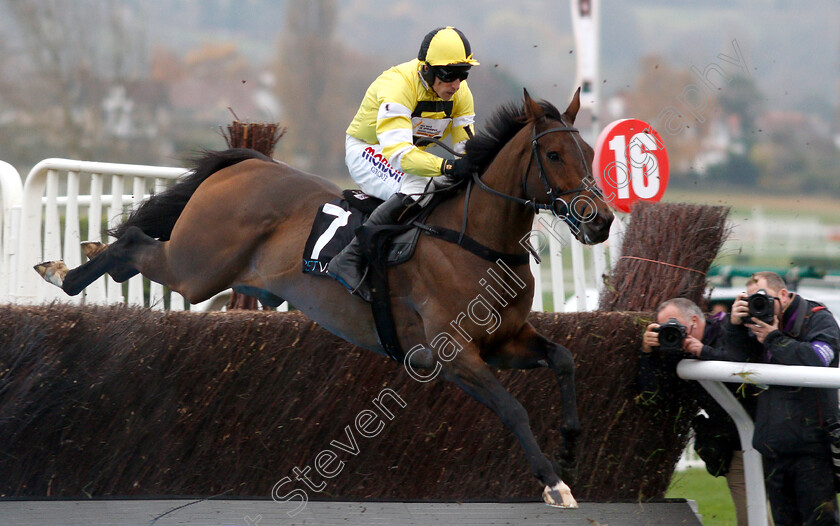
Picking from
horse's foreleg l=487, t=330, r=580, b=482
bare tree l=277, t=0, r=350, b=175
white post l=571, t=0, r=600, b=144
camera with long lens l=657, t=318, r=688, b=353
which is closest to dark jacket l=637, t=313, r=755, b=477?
camera with long lens l=657, t=318, r=688, b=353

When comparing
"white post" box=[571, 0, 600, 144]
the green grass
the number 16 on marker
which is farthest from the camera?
A: "white post" box=[571, 0, 600, 144]

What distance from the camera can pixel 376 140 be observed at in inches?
170

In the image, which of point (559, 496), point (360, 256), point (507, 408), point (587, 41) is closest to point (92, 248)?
point (360, 256)

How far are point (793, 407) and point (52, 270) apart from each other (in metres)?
→ 3.64

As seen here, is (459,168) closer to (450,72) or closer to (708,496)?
(450,72)

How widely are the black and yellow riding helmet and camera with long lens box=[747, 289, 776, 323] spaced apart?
1.51 metres

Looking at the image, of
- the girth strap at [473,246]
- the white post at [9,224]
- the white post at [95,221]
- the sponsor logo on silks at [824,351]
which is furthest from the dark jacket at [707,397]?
the white post at [9,224]

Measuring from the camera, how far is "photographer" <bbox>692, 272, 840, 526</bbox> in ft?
11.8

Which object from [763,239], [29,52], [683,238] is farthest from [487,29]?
[683,238]

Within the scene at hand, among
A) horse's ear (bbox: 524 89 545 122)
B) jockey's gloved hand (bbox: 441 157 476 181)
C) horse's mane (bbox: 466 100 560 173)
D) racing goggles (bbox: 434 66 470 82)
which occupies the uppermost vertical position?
racing goggles (bbox: 434 66 470 82)

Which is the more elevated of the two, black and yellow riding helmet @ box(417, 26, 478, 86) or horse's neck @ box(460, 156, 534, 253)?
black and yellow riding helmet @ box(417, 26, 478, 86)

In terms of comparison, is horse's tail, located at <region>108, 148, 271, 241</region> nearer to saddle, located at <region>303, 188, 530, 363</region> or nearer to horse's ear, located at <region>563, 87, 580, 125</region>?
saddle, located at <region>303, 188, 530, 363</region>

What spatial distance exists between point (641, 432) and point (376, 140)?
188 cm

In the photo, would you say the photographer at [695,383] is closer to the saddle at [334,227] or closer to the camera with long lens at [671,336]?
the camera with long lens at [671,336]
